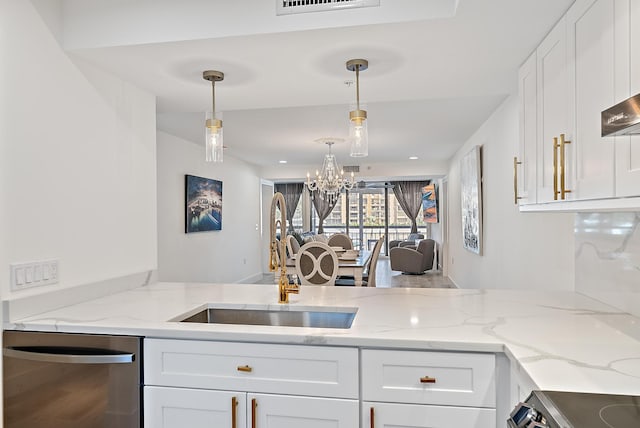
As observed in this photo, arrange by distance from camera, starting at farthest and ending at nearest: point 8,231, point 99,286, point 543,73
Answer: point 99,286, point 543,73, point 8,231

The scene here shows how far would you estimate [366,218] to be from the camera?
12.1m

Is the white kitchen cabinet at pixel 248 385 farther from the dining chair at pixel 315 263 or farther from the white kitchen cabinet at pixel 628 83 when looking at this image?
the dining chair at pixel 315 263

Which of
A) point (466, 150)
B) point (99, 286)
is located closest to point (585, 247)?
point (99, 286)

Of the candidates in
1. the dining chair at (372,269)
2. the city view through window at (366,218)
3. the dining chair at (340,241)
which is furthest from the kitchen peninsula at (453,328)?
the city view through window at (366,218)

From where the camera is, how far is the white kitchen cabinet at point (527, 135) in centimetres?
189

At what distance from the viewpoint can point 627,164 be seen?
1.13 metres

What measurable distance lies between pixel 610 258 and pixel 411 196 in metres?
9.88

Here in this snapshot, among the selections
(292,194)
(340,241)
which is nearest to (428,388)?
(340,241)

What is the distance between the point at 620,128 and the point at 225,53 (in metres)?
1.65

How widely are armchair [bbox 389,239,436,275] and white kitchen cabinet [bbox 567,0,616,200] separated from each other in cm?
769

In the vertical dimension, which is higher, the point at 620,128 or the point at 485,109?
the point at 485,109

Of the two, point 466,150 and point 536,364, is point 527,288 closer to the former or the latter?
point 536,364

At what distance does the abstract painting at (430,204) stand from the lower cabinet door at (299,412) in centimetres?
959

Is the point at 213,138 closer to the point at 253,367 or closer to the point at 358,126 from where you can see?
the point at 358,126
